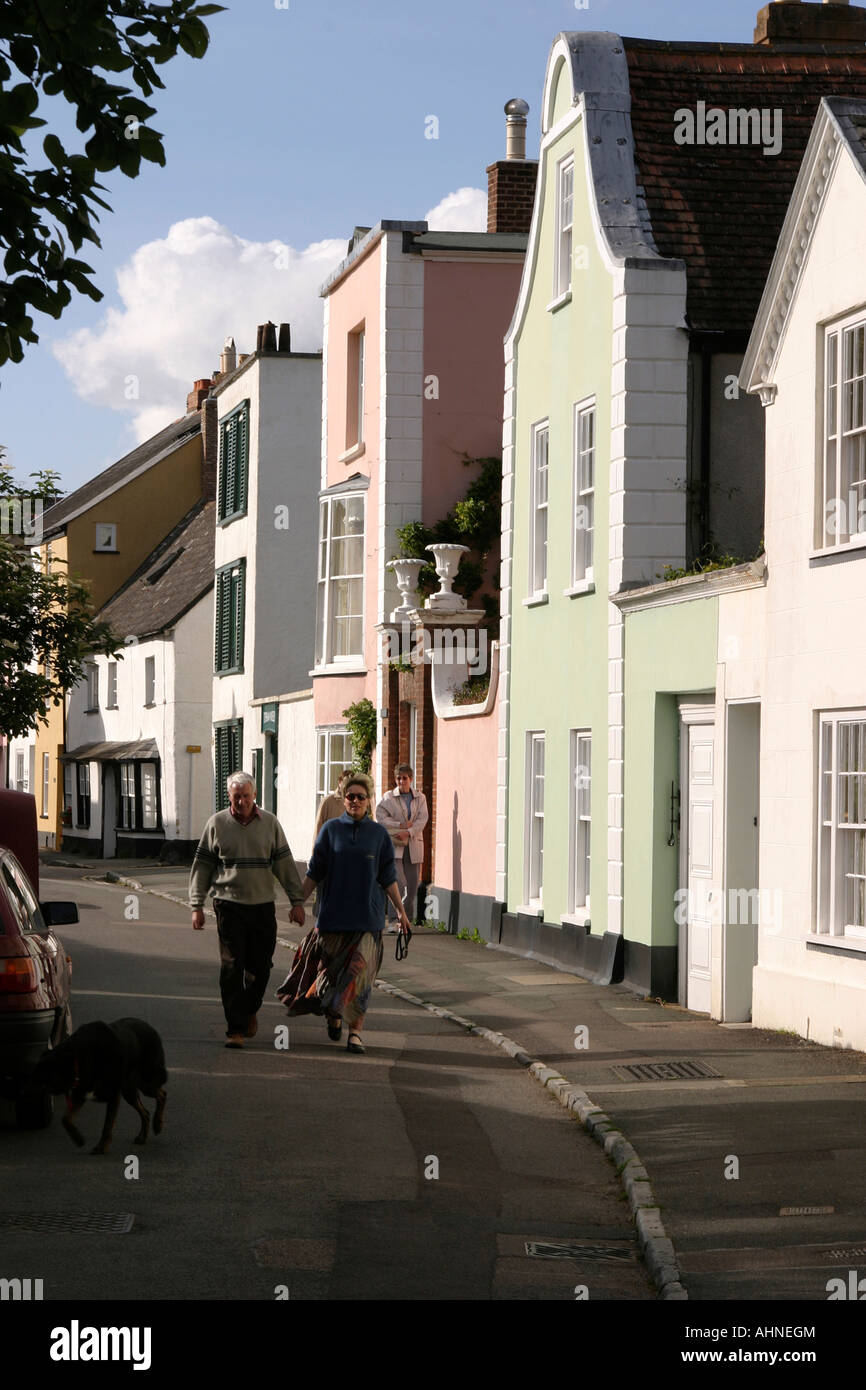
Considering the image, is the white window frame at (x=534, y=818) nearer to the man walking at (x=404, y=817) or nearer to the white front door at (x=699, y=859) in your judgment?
the man walking at (x=404, y=817)

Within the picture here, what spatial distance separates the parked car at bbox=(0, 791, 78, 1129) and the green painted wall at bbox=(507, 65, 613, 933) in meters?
8.44

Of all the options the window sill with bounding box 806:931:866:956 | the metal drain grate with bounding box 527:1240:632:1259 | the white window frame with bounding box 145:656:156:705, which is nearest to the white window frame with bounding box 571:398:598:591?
the window sill with bounding box 806:931:866:956

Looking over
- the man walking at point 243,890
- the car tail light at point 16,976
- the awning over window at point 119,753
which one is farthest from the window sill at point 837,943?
the awning over window at point 119,753

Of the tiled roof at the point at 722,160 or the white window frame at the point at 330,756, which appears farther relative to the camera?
the white window frame at the point at 330,756

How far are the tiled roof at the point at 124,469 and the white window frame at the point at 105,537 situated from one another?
2.31 ft

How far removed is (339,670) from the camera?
30.7 metres

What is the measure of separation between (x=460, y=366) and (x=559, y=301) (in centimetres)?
841

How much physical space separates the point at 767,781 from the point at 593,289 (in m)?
6.68

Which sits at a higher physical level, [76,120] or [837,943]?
[76,120]

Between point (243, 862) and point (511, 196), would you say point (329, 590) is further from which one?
point (243, 862)

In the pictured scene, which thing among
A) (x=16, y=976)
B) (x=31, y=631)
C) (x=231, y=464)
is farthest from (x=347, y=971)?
(x=231, y=464)

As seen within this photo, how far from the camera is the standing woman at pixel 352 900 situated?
14.2 m
